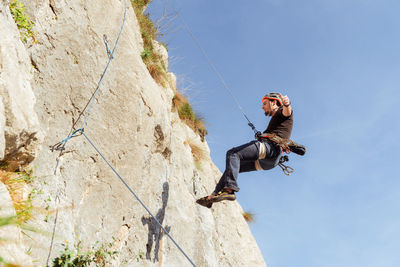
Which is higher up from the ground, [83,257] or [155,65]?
[155,65]

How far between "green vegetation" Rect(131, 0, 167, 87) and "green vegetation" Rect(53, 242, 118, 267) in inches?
149

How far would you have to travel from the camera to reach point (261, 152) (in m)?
5.61

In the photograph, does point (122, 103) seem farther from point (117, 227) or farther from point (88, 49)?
point (117, 227)

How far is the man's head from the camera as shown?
6.01 m

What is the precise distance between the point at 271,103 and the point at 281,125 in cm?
44

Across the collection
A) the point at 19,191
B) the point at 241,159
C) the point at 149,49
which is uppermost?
the point at 149,49

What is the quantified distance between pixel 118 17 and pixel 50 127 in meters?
2.67

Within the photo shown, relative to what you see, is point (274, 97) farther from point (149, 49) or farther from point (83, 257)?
point (83, 257)

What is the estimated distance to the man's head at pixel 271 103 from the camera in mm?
6012

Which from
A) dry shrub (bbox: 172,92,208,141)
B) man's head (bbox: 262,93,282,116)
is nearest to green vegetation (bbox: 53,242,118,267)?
man's head (bbox: 262,93,282,116)

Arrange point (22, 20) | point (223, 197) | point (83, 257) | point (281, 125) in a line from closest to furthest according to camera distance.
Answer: point (83, 257)
point (22, 20)
point (223, 197)
point (281, 125)

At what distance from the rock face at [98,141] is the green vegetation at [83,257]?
3.6 inches

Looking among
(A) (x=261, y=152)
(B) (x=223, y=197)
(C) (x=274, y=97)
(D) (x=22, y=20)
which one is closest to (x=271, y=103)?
(C) (x=274, y=97)

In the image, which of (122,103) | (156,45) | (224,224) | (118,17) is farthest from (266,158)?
(156,45)
